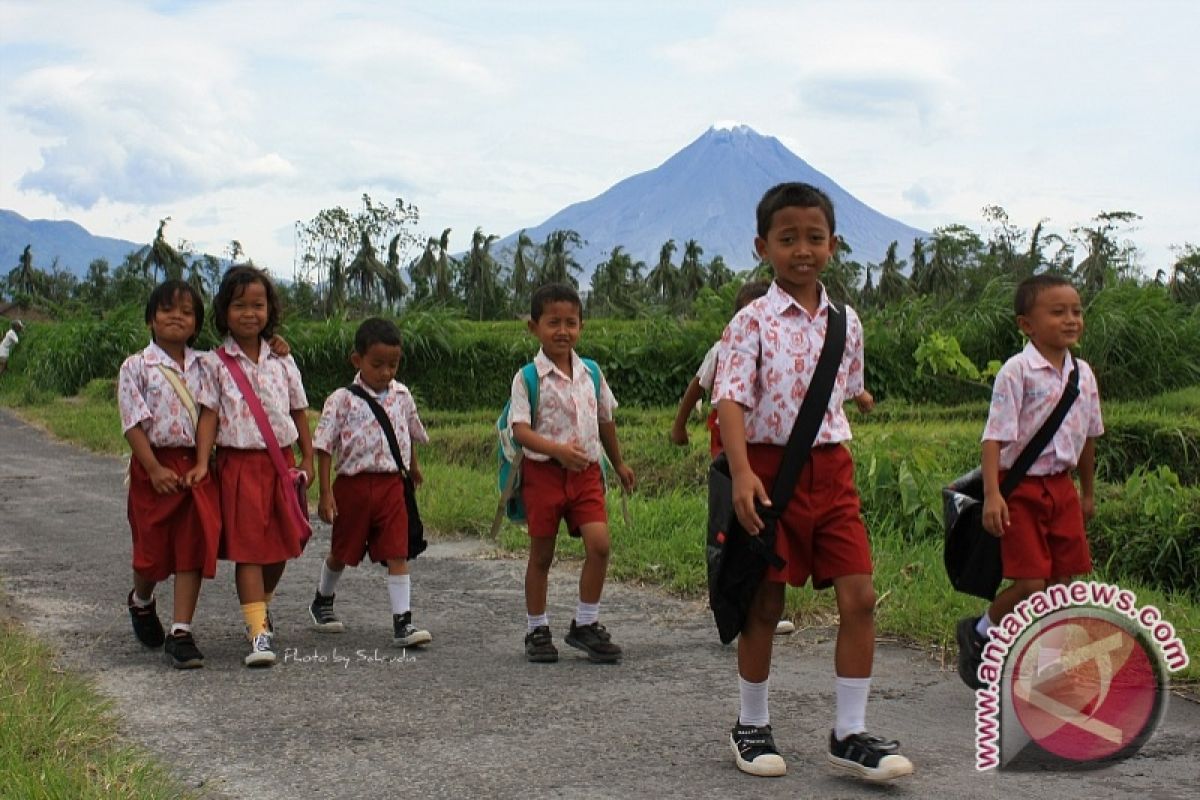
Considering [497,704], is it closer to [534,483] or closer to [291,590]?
[534,483]

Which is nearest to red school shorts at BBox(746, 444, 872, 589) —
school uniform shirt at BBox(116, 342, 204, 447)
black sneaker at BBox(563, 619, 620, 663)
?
black sneaker at BBox(563, 619, 620, 663)

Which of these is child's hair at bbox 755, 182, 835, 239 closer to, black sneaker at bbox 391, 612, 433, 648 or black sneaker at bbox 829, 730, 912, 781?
black sneaker at bbox 829, 730, 912, 781

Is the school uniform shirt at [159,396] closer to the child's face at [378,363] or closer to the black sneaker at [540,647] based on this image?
the child's face at [378,363]

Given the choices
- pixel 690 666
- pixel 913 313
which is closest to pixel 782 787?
pixel 690 666

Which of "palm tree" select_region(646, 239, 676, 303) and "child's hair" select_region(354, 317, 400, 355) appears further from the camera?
"palm tree" select_region(646, 239, 676, 303)

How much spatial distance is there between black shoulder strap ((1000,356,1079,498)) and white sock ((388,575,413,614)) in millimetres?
2472

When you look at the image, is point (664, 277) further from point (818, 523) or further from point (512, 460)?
point (818, 523)

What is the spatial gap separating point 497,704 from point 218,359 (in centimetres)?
187

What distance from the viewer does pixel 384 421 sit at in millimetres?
5586

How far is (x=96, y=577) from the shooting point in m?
6.82

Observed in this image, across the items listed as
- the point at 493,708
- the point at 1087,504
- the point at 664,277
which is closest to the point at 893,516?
the point at 1087,504

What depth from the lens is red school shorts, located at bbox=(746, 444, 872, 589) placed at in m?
3.62

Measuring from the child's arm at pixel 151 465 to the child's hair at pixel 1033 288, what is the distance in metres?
3.26

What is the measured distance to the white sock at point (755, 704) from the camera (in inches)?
145
